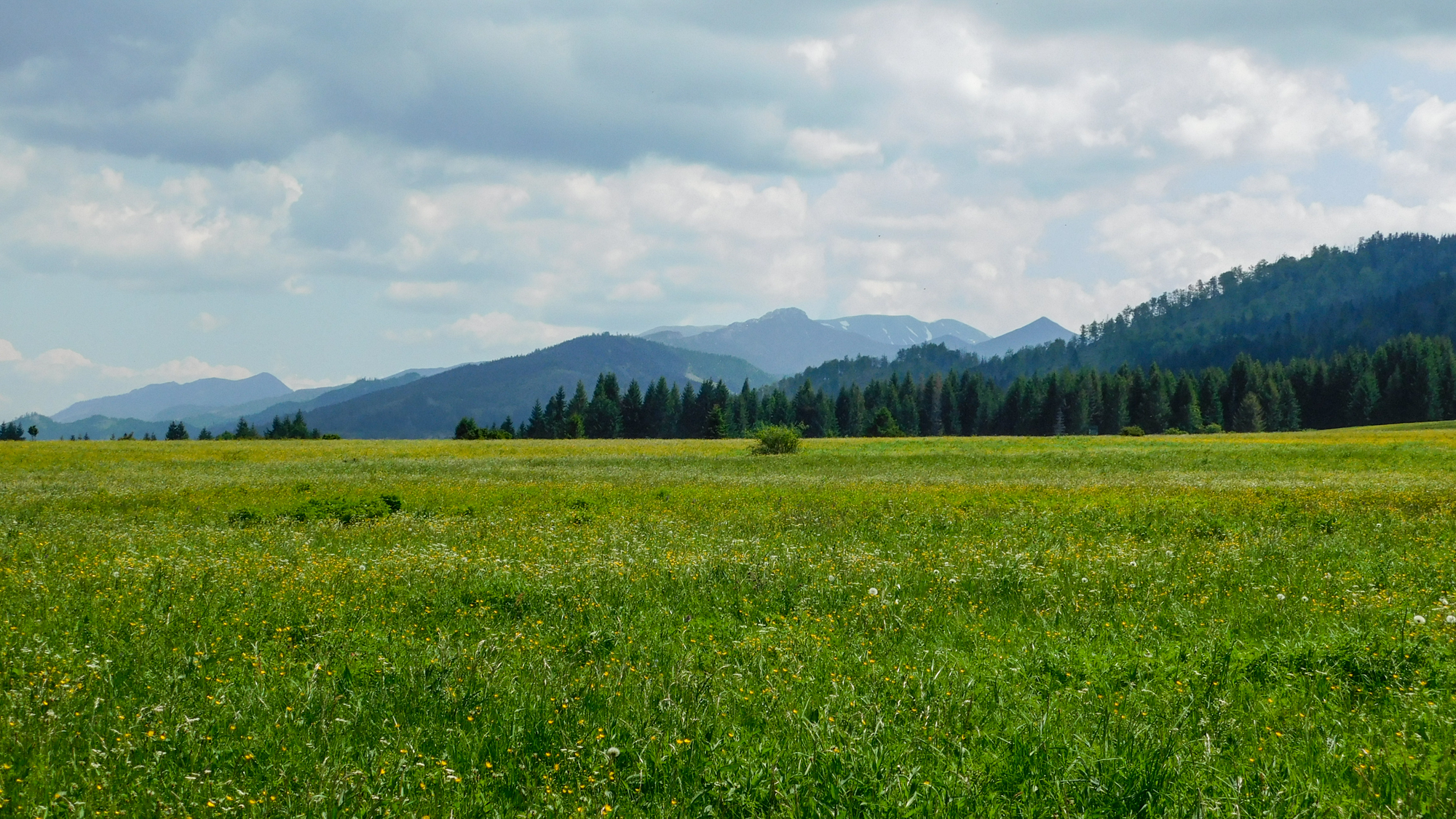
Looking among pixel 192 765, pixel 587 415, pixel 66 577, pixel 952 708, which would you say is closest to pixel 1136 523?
pixel 952 708

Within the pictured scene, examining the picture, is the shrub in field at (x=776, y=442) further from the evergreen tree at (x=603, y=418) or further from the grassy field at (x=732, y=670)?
the evergreen tree at (x=603, y=418)

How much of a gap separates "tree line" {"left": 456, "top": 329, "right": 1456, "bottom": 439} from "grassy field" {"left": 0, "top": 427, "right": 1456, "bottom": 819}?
11062 cm

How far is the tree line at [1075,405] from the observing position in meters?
134

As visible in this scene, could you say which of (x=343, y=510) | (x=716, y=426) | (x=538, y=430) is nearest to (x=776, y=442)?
(x=343, y=510)

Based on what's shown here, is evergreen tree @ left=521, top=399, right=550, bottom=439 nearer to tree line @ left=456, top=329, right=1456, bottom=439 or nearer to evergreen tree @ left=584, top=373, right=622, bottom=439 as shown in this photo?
tree line @ left=456, top=329, right=1456, bottom=439

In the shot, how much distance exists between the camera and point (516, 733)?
622 cm

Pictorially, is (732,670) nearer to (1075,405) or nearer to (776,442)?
(776,442)

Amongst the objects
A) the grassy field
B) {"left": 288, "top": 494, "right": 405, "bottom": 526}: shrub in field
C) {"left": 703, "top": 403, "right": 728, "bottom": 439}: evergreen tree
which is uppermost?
{"left": 703, "top": 403, "right": 728, "bottom": 439}: evergreen tree

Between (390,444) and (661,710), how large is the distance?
91.3 metres

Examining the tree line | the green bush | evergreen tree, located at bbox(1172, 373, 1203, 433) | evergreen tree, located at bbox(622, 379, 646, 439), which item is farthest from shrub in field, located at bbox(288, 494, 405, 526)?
evergreen tree, located at bbox(1172, 373, 1203, 433)

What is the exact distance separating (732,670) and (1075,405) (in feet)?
514

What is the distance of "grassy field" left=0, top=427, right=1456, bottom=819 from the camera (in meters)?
5.41

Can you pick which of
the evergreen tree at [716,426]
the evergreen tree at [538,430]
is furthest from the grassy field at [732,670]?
the evergreen tree at [538,430]

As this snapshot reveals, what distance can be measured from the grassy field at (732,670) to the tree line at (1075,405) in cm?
11062
